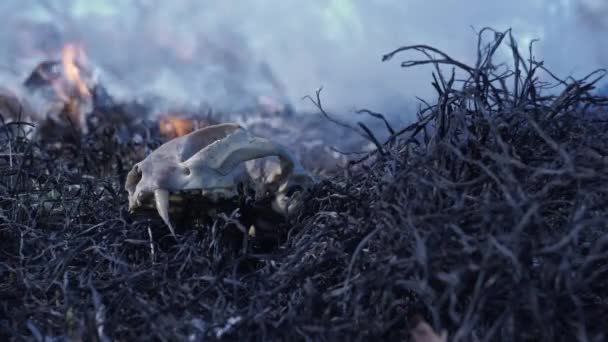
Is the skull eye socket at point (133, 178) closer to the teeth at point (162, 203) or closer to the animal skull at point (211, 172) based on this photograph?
the animal skull at point (211, 172)

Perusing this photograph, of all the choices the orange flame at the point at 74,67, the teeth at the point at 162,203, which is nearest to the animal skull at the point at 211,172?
the teeth at the point at 162,203

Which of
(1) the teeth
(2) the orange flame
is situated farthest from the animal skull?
(2) the orange flame

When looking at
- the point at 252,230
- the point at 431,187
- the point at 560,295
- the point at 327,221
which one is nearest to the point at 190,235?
the point at 252,230

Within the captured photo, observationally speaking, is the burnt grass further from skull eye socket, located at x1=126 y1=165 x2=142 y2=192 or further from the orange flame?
the orange flame

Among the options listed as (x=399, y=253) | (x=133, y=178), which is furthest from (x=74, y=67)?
(x=399, y=253)

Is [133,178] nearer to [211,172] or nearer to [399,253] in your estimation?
[211,172]
